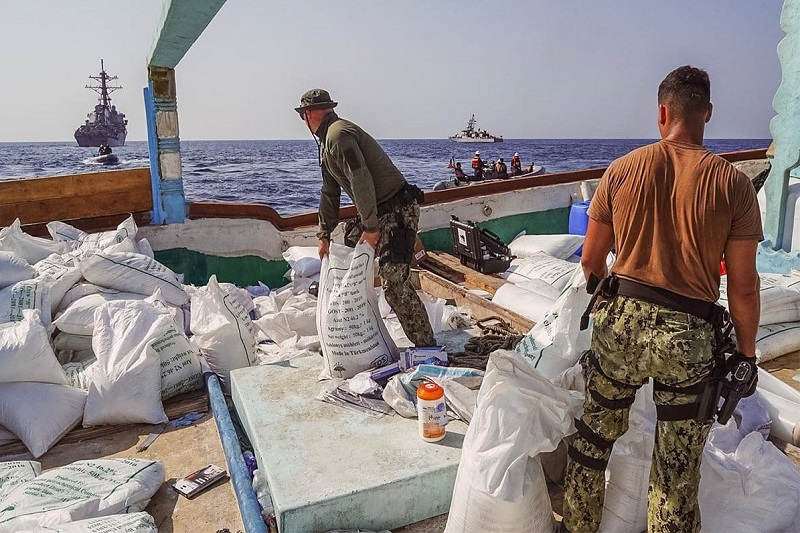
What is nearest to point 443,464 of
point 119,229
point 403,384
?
point 403,384

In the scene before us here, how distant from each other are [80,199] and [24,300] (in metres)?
1.91

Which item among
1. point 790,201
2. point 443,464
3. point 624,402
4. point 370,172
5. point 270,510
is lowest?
point 270,510

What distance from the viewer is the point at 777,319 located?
3.65 meters

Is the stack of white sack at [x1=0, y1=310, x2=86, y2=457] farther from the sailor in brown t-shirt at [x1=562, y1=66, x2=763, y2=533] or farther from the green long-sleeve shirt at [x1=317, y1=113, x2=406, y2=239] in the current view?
the sailor in brown t-shirt at [x1=562, y1=66, x2=763, y2=533]

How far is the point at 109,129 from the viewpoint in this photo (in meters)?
64.9

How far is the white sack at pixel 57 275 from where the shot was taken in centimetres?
387

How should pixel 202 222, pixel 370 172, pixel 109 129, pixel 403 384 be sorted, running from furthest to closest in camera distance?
pixel 109 129 → pixel 202 222 → pixel 370 172 → pixel 403 384

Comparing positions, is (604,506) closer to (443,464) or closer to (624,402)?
(624,402)

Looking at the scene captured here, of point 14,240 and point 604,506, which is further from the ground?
point 14,240

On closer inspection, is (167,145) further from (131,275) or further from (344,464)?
(344,464)

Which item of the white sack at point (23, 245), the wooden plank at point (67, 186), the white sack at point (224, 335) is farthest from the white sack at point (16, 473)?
the wooden plank at point (67, 186)

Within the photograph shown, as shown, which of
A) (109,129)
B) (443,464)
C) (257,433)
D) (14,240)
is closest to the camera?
(443,464)

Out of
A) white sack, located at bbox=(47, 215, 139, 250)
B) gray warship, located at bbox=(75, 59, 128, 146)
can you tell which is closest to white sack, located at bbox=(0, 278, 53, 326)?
white sack, located at bbox=(47, 215, 139, 250)

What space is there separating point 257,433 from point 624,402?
1.55 meters
